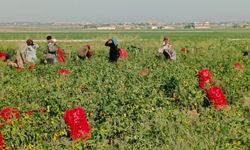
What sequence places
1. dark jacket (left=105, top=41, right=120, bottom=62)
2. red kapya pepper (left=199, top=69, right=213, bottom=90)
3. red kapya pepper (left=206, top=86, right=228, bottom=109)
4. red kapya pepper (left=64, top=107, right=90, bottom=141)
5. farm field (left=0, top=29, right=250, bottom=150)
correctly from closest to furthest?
farm field (left=0, top=29, right=250, bottom=150) → red kapya pepper (left=64, top=107, right=90, bottom=141) → red kapya pepper (left=206, top=86, right=228, bottom=109) → red kapya pepper (left=199, top=69, right=213, bottom=90) → dark jacket (left=105, top=41, right=120, bottom=62)

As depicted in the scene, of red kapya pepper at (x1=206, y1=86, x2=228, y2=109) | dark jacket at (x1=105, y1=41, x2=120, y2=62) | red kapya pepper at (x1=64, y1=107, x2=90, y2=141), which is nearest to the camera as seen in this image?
red kapya pepper at (x1=64, y1=107, x2=90, y2=141)

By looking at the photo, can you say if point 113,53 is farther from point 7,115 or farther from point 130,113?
point 7,115

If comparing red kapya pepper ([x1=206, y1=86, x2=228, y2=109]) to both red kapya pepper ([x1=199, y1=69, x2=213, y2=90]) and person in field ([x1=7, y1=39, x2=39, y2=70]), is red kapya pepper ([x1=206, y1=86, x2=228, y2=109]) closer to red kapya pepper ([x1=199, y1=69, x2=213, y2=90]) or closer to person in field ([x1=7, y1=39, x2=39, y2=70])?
red kapya pepper ([x1=199, y1=69, x2=213, y2=90])

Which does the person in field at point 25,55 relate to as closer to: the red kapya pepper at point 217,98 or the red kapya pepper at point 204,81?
the red kapya pepper at point 204,81

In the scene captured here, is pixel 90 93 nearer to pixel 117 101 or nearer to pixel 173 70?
pixel 117 101

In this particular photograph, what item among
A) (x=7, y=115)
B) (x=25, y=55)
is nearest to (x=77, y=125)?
(x=7, y=115)

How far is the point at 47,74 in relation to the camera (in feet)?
43.3

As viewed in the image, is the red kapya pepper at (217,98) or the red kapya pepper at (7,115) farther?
the red kapya pepper at (217,98)

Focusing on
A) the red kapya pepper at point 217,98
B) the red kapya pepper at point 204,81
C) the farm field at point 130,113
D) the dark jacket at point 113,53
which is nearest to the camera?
the farm field at point 130,113

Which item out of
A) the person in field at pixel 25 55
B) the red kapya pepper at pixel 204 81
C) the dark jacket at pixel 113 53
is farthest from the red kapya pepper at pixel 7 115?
the dark jacket at pixel 113 53

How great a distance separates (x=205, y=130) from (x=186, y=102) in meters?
2.93

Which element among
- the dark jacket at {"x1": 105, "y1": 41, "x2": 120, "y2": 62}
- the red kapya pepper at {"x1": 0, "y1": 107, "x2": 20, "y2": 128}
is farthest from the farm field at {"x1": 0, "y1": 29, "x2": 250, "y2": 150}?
the dark jacket at {"x1": 105, "y1": 41, "x2": 120, "y2": 62}

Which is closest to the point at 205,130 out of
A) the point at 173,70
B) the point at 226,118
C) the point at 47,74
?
the point at 226,118

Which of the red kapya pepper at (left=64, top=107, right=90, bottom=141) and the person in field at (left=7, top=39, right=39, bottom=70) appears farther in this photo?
the person in field at (left=7, top=39, right=39, bottom=70)
